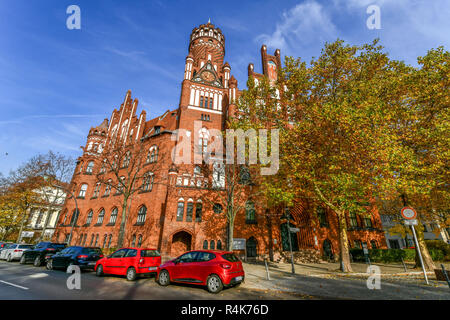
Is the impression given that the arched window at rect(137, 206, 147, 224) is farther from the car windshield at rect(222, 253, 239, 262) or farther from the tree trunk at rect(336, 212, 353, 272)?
the tree trunk at rect(336, 212, 353, 272)

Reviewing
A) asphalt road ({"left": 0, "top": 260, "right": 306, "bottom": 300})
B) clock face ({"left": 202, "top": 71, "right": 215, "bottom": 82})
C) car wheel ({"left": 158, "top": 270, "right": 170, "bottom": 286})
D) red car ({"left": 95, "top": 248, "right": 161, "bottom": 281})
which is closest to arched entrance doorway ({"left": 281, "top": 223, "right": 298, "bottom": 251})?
asphalt road ({"left": 0, "top": 260, "right": 306, "bottom": 300})

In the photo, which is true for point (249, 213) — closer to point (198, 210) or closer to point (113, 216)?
point (198, 210)

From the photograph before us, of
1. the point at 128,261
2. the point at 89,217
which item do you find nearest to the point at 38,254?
the point at 128,261

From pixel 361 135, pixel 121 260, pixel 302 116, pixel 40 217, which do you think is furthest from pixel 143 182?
pixel 40 217

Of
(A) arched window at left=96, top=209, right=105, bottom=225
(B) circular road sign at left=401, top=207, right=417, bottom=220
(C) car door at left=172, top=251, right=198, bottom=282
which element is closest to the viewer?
(C) car door at left=172, top=251, right=198, bottom=282

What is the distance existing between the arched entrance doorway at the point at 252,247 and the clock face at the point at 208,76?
21411 mm

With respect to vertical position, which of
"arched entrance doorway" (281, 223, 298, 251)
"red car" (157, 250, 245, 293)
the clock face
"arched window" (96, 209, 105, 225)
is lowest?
"red car" (157, 250, 245, 293)

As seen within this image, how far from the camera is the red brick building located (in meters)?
19.9

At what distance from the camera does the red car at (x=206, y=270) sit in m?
7.45

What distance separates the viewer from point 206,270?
7727 mm

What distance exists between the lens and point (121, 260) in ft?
33.3

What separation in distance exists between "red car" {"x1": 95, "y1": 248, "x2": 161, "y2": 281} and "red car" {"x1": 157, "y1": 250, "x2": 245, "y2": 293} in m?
1.25

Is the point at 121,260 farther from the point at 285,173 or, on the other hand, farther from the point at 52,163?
the point at 52,163

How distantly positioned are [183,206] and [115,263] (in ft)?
33.8
